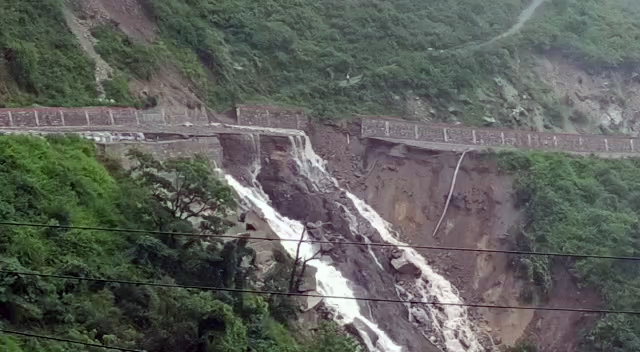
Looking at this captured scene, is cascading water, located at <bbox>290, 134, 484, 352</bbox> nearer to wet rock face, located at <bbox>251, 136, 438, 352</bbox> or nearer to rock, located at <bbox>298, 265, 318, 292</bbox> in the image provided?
wet rock face, located at <bbox>251, 136, 438, 352</bbox>

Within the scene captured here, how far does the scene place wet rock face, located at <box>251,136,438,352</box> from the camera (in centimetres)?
2689

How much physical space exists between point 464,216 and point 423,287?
12.5ft

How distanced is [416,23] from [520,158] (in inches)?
434

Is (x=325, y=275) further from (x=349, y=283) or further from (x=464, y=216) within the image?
(x=464, y=216)

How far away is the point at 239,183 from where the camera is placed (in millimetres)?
29328

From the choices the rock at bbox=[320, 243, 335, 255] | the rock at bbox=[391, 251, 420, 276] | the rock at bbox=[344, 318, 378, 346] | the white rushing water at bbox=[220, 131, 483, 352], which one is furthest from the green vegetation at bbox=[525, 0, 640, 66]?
the rock at bbox=[344, 318, 378, 346]

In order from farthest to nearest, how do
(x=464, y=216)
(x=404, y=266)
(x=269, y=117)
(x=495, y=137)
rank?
(x=495, y=137), (x=269, y=117), (x=464, y=216), (x=404, y=266)

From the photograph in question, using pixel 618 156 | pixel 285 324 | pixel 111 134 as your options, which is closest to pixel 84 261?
pixel 285 324

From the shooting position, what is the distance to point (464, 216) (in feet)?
107

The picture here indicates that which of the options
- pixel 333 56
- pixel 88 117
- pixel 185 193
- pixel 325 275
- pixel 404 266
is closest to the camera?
pixel 185 193

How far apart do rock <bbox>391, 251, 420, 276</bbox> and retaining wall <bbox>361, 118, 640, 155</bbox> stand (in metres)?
5.62

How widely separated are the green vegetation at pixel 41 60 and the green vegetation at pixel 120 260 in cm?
394

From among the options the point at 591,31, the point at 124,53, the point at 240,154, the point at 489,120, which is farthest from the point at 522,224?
the point at 591,31

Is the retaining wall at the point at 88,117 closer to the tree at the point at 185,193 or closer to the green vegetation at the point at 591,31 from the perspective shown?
the tree at the point at 185,193
